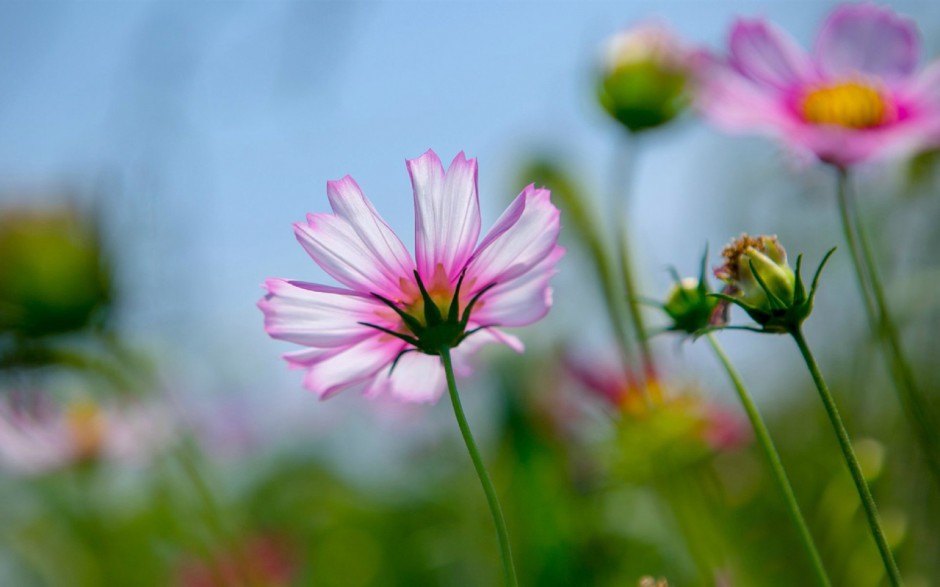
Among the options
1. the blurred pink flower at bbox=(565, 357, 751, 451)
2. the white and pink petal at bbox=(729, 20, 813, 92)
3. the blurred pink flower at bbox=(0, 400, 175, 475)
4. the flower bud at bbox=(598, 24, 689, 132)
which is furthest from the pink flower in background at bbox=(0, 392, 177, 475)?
the white and pink petal at bbox=(729, 20, 813, 92)

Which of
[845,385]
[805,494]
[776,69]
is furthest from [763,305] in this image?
[845,385]

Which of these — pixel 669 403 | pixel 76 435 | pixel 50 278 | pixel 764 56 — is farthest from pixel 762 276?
pixel 76 435

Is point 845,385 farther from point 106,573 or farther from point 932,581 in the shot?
point 106,573

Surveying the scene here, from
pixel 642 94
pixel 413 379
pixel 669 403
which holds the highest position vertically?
pixel 642 94

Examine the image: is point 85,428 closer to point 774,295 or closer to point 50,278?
point 50,278

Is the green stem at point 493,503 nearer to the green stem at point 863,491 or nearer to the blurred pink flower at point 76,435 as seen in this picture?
the green stem at point 863,491

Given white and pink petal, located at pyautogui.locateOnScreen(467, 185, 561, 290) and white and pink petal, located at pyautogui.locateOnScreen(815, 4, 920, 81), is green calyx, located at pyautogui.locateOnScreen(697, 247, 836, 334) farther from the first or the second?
white and pink petal, located at pyautogui.locateOnScreen(815, 4, 920, 81)
